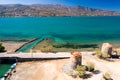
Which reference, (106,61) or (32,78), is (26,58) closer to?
(32,78)

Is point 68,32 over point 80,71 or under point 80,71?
over

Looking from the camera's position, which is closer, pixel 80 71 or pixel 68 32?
pixel 80 71

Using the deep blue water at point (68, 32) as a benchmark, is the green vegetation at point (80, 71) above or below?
below

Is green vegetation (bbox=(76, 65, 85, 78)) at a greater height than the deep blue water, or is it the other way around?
the deep blue water

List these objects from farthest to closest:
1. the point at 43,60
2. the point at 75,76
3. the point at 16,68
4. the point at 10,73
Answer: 1. the point at 43,60
2. the point at 16,68
3. the point at 10,73
4. the point at 75,76

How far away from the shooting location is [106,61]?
35.9 metres

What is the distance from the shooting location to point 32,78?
2923 centimetres

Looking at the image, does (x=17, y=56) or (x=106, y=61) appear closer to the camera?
(x=106, y=61)

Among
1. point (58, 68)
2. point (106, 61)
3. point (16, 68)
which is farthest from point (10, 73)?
point (106, 61)

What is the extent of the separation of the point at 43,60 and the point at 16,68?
5.60 m

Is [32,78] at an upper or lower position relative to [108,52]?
lower

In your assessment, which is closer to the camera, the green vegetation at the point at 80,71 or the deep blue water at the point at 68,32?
the green vegetation at the point at 80,71

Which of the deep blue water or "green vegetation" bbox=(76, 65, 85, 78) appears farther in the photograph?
the deep blue water

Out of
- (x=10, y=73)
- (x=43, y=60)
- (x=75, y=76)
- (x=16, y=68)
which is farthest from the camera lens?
(x=43, y=60)
